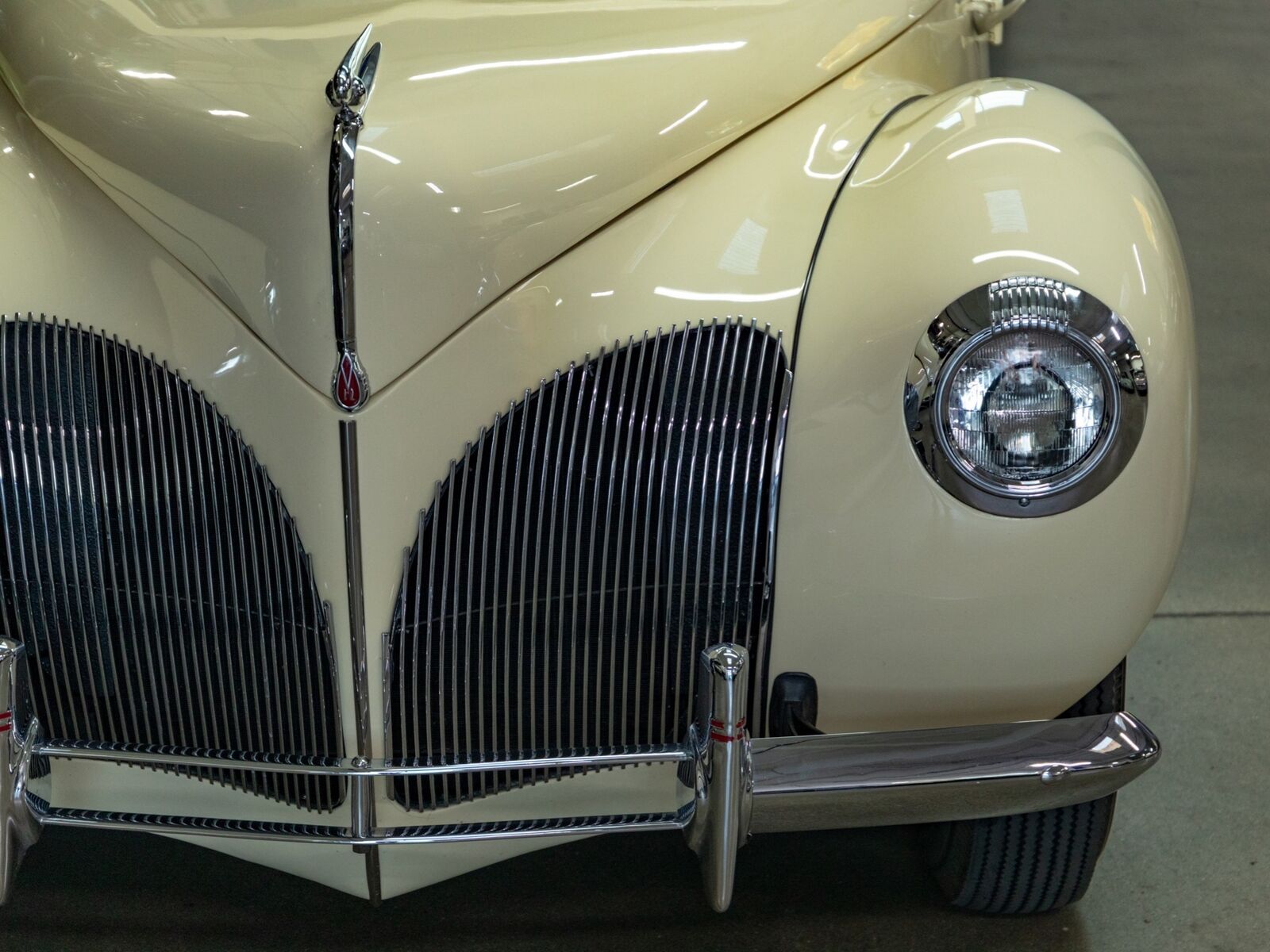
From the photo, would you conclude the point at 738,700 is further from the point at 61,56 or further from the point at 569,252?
the point at 61,56

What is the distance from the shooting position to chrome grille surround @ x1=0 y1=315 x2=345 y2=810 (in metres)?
1.58

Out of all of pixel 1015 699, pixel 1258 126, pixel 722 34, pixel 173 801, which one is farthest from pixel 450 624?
pixel 1258 126

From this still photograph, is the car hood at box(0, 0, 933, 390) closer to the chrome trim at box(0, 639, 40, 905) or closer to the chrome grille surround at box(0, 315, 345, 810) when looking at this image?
the chrome grille surround at box(0, 315, 345, 810)

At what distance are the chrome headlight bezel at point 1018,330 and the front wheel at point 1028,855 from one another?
1.23 ft

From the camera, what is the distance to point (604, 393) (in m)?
1.56

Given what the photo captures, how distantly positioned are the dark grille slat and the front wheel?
506 millimetres

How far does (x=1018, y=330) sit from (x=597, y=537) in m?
0.53

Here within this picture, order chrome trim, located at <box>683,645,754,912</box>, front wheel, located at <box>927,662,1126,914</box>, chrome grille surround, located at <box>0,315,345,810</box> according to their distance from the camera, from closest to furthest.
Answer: chrome trim, located at <box>683,645,754,912</box>, chrome grille surround, located at <box>0,315,345,810</box>, front wheel, located at <box>927,662,1126,914</box>

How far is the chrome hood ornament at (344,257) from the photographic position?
1508mm

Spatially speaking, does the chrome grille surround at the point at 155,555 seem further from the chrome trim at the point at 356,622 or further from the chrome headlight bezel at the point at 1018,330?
the chrome headlight bezel at the point at 1018,330

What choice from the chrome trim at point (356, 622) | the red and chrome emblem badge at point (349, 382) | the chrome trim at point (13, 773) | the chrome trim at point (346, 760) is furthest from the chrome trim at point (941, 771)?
the chrome trim at point (13, 773)

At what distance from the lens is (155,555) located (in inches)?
63.5

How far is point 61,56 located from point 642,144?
2.43ft

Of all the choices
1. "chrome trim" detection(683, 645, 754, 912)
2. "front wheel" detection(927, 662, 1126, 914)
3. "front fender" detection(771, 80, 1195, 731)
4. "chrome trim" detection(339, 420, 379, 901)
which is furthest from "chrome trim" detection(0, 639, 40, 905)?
"front wheel" detection(927, 662, 1126, 914)
